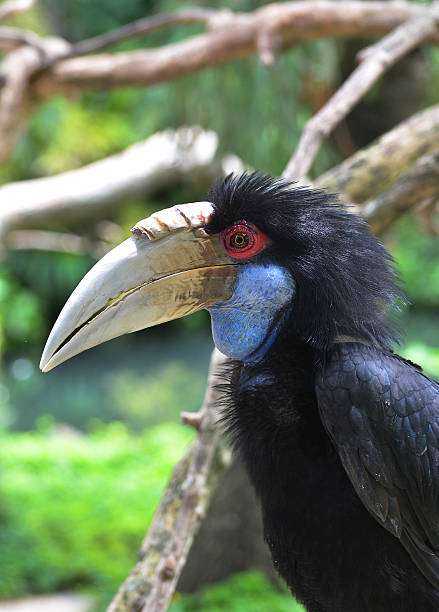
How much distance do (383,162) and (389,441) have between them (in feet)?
5.44

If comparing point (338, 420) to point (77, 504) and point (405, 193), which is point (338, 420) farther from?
point (77, 504)

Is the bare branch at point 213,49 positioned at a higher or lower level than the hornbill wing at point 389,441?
higher

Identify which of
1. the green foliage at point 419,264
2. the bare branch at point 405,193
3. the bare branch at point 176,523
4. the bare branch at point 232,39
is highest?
the green foliage at point 419,264

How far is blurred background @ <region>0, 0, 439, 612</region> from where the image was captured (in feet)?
15.8

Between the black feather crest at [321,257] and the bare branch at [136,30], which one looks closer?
the black feather crest at [321,257]

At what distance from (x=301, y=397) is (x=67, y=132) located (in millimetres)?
11457

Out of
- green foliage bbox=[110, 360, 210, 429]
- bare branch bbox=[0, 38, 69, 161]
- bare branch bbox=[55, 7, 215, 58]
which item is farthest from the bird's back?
green foliage bbox=[110, 360, 210, 429]

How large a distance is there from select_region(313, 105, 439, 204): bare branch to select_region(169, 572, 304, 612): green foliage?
7.39ft

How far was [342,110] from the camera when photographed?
288cm

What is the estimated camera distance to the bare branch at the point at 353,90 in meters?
2.77

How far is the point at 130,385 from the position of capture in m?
11.4

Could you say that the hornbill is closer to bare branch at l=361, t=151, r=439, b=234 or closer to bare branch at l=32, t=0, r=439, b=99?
bare branch at l=361, t=151, r=439, b=234

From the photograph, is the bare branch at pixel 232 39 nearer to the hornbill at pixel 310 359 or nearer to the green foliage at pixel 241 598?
the hornbill at pixel 310 359

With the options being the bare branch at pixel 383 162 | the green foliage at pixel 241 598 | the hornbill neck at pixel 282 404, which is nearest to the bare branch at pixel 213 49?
the bare branch at pixel 383 162
